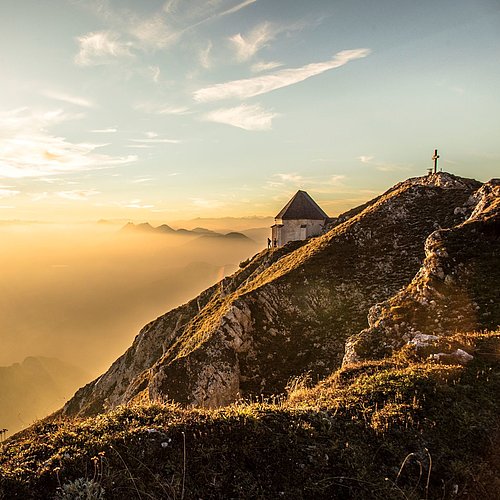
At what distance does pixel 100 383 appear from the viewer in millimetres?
56219

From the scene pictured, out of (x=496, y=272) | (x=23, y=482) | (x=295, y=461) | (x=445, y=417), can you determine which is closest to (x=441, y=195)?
(x=496, y=272)

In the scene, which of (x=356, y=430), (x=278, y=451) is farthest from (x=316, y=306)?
(x=278, y=451)

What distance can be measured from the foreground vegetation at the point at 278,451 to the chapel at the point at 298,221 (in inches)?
2217

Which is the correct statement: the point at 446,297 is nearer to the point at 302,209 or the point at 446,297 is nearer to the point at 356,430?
the point at 356,430

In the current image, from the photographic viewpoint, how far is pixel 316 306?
1046 inches

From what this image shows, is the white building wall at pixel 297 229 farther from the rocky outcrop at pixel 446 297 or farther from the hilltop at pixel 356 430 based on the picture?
the rocky outcrop at pixel 446 297

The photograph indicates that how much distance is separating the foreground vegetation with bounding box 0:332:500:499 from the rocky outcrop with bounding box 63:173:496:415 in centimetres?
779

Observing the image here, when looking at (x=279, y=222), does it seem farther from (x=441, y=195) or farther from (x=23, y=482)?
(x=23, y=482)

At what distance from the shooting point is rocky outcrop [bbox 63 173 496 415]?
23.0 m

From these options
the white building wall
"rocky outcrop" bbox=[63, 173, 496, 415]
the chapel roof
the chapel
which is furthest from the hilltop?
the chapel roof

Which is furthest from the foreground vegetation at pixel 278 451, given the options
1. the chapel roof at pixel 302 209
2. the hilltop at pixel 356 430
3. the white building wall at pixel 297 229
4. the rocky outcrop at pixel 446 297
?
the chapel roof at pixel 302 209

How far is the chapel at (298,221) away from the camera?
209ft

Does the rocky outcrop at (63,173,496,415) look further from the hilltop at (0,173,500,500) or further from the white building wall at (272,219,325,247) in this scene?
the white building wall at (272,219,325,247)

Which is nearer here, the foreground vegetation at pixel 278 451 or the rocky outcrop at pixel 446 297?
the foreground vegetation at pixel 278 451
